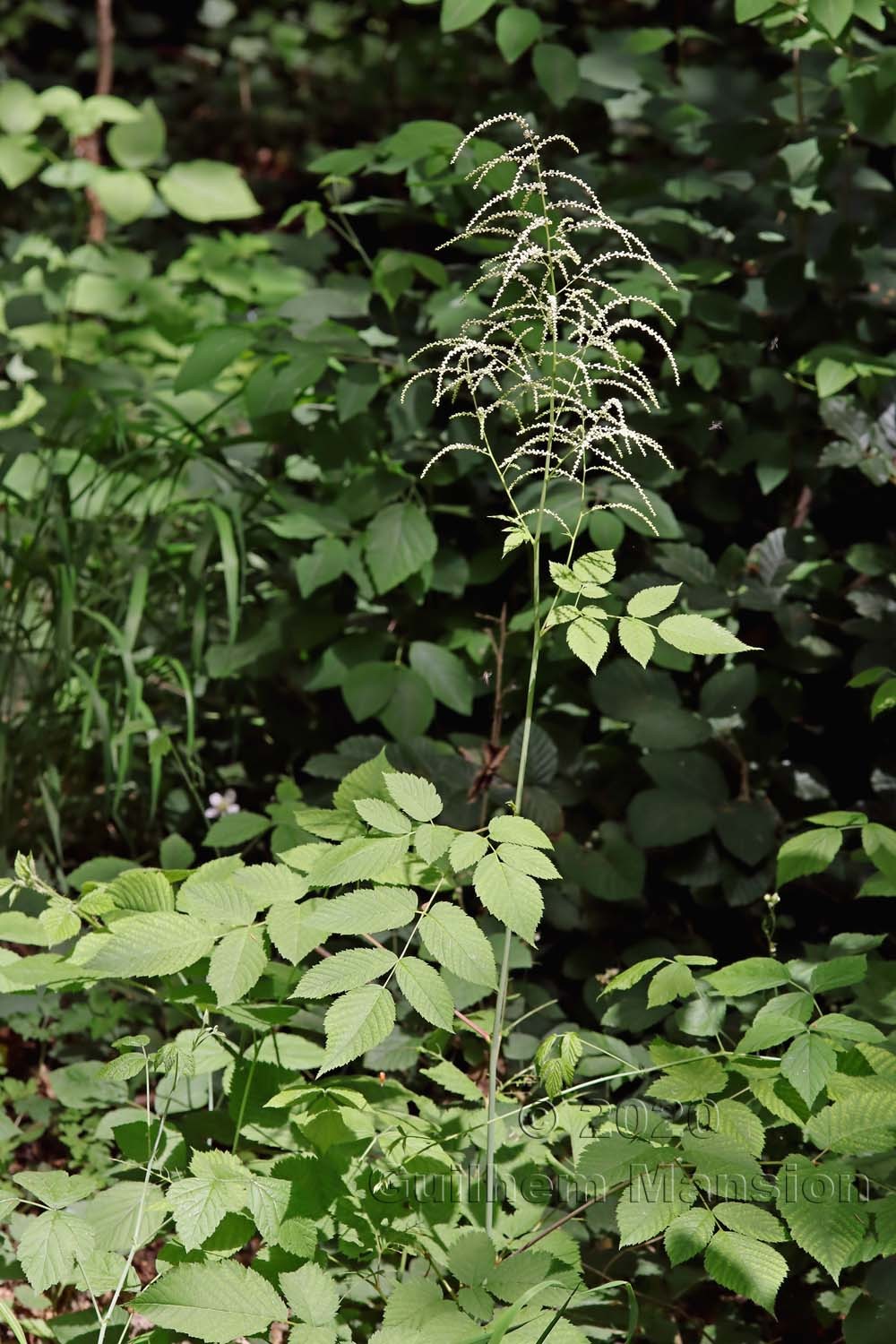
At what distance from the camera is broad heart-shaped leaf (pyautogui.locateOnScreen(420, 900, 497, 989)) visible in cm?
116

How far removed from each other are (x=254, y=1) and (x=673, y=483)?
14.1 ft

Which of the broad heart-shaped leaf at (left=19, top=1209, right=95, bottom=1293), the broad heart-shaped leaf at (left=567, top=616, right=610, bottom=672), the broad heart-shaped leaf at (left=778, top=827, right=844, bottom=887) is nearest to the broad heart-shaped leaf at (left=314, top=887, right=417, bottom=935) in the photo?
the broad heart-shaped leaf at (left=567, top=616, right=610, bottom=672)

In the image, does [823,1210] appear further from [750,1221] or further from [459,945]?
[459,945]

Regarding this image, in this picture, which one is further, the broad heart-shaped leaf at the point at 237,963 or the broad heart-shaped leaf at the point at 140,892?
the broad heart-shaped leaf at the point at 140,892

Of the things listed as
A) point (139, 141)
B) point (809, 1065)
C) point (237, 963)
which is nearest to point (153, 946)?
point (237, 963)

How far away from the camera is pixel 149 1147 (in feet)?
4.67

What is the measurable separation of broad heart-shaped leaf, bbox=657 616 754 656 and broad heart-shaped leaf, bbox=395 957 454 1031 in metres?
0.36

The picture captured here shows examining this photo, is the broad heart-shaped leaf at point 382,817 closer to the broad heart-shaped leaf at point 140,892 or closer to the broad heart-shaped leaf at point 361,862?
the broad heart-shaped leaf at point 361,862

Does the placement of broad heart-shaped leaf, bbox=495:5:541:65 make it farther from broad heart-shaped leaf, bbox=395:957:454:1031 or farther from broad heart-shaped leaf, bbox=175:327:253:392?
broad heart-shaped leaf, bbox=395:957:454:1031

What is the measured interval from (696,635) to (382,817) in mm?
331

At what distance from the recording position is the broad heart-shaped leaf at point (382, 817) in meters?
1.23

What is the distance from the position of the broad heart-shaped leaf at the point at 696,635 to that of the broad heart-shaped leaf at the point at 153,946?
52 cm

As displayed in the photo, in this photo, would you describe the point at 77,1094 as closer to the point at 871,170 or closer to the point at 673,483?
the point at 673,483

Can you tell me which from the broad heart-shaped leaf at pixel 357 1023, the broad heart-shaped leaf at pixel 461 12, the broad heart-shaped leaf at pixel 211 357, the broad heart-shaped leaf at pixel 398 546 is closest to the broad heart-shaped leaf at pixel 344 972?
the broad heart-shaped leaf at pixel 357 1023
